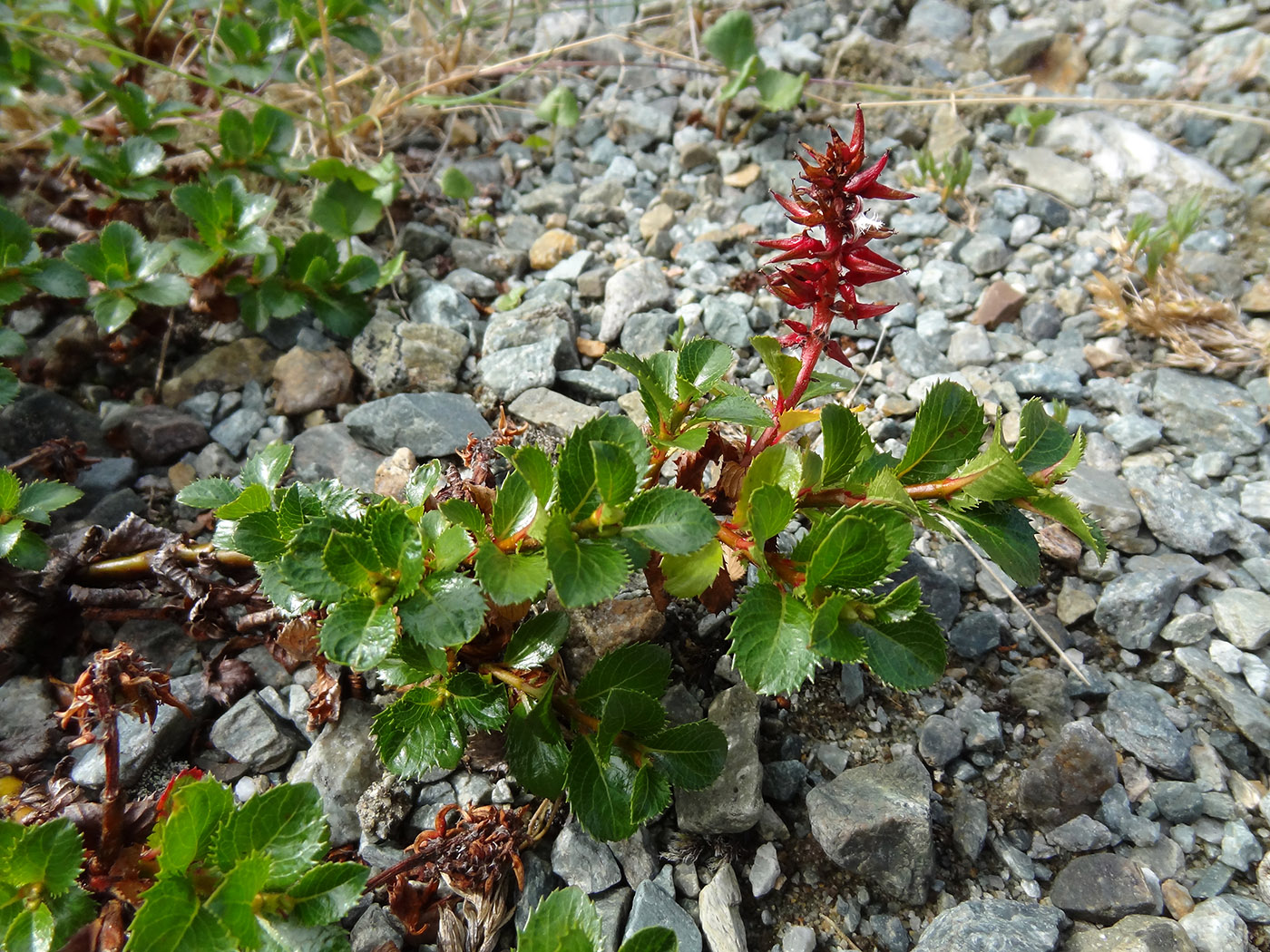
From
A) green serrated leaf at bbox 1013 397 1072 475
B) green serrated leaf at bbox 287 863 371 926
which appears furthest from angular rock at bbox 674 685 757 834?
green serrated leaf at bbox 1013 397 1072 475

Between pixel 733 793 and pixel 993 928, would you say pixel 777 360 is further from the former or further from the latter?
pixel 993 928

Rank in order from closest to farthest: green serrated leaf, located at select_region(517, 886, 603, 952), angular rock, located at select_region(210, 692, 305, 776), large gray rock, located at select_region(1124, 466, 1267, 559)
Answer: green serrated leaf, located at select_region(517, 886, 603, 952)
angular rock, located at select_region(210, 692, 305, 776)
large gray rock, located at select_region(1124, 466, 1267, 559)

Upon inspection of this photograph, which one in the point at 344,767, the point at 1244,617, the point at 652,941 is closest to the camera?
the point at 652,941

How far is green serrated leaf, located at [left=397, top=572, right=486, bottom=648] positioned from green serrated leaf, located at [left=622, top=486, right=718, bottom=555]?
1.01ft

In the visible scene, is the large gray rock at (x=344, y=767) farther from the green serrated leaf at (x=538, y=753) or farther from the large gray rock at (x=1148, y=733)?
the large gray rock at (x=1148, y=733)

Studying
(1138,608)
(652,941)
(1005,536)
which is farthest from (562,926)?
(1138,608)

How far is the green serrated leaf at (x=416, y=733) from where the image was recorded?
164 centimetres

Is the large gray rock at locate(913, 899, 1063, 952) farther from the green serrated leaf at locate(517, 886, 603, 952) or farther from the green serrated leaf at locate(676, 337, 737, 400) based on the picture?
the green serrated leaf at locate(676, 337, 737, 400)

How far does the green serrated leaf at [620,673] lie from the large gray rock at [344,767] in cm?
59

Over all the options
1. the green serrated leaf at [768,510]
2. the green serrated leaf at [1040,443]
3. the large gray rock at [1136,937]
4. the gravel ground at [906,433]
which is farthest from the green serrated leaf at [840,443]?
the large gray rock at [1136,937]

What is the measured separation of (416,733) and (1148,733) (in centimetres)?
168

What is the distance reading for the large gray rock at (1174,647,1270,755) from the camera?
78.3 inches

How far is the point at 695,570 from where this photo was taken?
1734 millimetres

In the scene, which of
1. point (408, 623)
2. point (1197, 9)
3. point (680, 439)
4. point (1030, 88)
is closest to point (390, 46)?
point (1030, 88)
